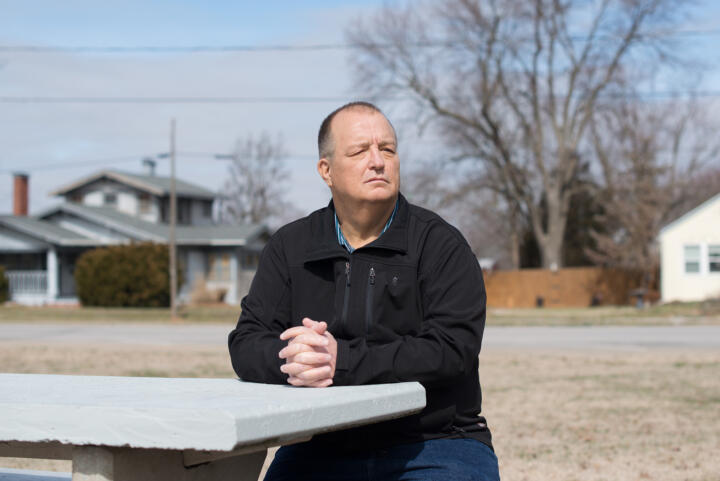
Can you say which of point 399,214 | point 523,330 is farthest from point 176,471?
point 523,330

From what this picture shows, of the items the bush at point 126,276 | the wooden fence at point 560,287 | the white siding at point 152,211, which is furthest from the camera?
the white siding at point 152,211

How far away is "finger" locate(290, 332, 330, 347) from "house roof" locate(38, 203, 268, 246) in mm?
39477

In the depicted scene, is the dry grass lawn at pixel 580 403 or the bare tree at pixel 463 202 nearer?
the dry grass lawn at pixel 580 403

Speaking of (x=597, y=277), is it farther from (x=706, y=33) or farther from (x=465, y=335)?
(x=465, y=335)

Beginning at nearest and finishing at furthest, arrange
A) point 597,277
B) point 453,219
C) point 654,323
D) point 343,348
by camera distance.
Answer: point 343,348 → point 654,323 → point 597,277 → point 453,219

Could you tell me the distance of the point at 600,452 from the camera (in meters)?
6.25

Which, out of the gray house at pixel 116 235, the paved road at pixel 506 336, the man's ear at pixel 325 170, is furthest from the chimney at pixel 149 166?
the man's ear at pixel 325 170

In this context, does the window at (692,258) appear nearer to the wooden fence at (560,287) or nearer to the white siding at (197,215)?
the wooden fence at (560,287)

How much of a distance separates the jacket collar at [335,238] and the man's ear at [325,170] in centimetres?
12

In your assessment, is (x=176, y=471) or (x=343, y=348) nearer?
(x=176, y=471)

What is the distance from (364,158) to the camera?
2.95 metres

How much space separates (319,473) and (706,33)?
33667mm

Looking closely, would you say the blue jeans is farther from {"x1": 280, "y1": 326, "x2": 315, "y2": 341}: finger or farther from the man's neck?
the man's neck

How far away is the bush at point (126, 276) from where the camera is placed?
36062 mm
